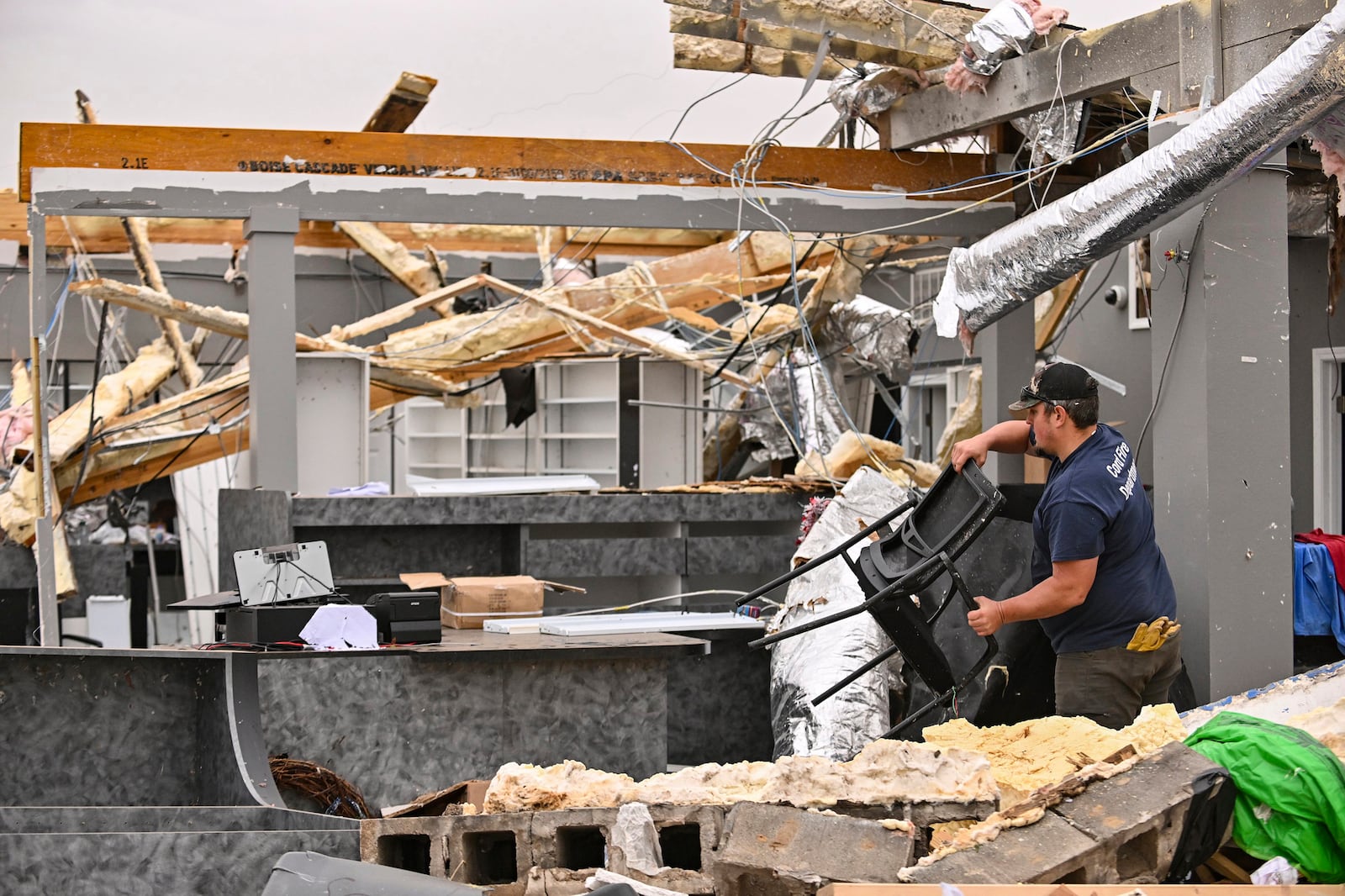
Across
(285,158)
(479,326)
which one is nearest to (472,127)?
(479,326)

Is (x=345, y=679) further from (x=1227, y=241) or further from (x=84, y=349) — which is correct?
(x=84, y=349)

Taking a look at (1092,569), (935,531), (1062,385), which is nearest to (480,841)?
(935,531)

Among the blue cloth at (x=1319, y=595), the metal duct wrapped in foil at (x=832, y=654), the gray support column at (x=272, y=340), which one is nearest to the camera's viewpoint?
the metal duct wrapped in foil at (x=832, y=654)

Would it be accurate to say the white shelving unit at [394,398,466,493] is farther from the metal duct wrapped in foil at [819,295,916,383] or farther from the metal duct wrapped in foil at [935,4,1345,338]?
the metal duct wrapped in foil at [935,4,1345,338]

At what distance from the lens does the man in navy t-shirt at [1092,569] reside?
15.5 feet

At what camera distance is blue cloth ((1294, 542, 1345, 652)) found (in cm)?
624

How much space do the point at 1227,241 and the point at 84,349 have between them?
1412cm

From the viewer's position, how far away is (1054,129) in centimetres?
740

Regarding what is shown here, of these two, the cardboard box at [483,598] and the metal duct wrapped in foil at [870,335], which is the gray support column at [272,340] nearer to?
the cardboard box at [483,598]

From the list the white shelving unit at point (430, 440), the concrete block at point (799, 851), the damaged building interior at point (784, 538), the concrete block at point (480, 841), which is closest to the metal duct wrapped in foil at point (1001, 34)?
the damaged building interior at point (784, 538)

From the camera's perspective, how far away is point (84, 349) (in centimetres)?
1609

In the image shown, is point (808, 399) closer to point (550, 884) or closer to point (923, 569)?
point (923, 569)

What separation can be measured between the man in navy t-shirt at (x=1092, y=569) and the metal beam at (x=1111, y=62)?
6.21 feet

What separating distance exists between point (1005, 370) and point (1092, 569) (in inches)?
153
